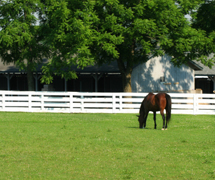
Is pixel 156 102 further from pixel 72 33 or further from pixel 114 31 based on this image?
pixel 72 33

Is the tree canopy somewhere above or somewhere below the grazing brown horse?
above

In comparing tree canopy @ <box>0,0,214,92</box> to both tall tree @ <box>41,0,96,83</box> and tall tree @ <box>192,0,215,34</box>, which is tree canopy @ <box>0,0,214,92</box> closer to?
tall tree @ <box>41,0,96,83</box>

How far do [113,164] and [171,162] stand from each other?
4.16ft

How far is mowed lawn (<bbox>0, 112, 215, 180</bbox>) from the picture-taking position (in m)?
6.98

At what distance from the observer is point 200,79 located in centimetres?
3978

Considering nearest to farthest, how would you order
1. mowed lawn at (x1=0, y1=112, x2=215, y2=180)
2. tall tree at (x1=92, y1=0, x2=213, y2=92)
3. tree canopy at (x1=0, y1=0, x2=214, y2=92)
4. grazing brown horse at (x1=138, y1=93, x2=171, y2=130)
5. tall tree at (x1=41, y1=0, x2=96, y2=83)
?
mowed lawn at (x1=0, y1=112, x2=215, y2=180), grazing brown horse at (x1=138, y1=93, x2=171, y2=130), tall tree at (x1=41, y1=0, x2=96, y2=83), tree canopy at (x1=0, y1=0, x2=214, y2=92), tall tree at (x1=92, y1=0, x2=213, y2=92)

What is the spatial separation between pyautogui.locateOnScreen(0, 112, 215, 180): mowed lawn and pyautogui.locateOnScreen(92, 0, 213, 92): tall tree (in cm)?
1078

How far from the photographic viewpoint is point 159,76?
105 ft

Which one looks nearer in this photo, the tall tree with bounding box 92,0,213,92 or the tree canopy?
the tree canopy

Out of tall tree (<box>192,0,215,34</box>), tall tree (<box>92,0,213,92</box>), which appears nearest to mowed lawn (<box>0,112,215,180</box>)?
tall tree (<box>92,0,213,92</box>)

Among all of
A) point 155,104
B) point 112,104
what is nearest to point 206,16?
point 112,104

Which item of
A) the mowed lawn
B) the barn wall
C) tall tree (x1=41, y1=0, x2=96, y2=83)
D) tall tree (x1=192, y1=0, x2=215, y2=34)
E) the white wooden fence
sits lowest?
the mowed lawn

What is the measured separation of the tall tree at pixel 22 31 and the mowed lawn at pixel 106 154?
15.4m

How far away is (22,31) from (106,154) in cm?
2292
